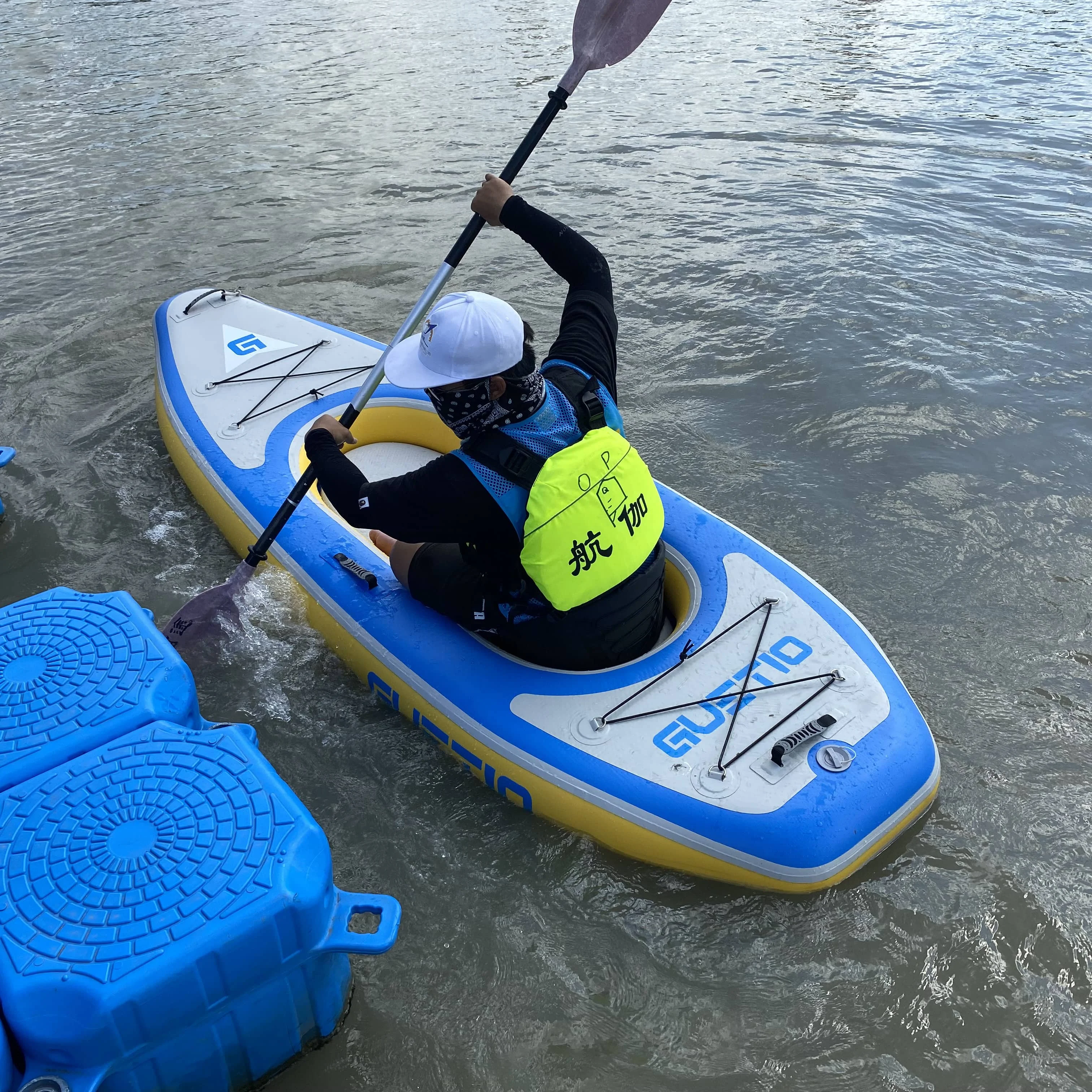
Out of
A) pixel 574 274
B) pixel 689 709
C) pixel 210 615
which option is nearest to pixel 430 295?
pixel 574 274

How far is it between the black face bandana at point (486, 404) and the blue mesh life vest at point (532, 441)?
0.10 ft

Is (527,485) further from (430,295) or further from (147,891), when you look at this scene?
(147,891)

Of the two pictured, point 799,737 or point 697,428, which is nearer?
point 799,737

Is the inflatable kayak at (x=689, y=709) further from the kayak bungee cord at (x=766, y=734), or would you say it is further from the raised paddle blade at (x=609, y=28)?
the raised paddle blade at (x=609, y=28)

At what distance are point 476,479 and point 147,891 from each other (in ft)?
4.55

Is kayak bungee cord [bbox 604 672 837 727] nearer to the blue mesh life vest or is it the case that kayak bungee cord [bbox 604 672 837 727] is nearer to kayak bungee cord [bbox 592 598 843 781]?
kayak bungee cord [bbox 592 598 843 781]

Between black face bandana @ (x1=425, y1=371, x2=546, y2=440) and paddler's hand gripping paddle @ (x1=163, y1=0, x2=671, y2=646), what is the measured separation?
97 cm

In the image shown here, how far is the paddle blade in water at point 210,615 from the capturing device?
3701mm

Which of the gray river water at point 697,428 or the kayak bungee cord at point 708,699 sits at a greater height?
the kayak bungee cord at point 708,699

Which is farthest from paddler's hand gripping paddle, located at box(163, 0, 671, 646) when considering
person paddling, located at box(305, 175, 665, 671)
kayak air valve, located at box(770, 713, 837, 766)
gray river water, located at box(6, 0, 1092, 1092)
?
kayak air valve, located at box(770, 713, 837, 766)

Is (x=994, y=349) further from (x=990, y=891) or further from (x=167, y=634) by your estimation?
(x=167, y=634)

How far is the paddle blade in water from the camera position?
3701 millimetres

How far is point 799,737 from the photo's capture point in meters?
2.79

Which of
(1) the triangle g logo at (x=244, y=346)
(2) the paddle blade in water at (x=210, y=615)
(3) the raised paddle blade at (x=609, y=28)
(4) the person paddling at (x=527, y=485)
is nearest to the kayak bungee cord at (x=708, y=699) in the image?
(4) the person paddling at (x=527, y=485)
